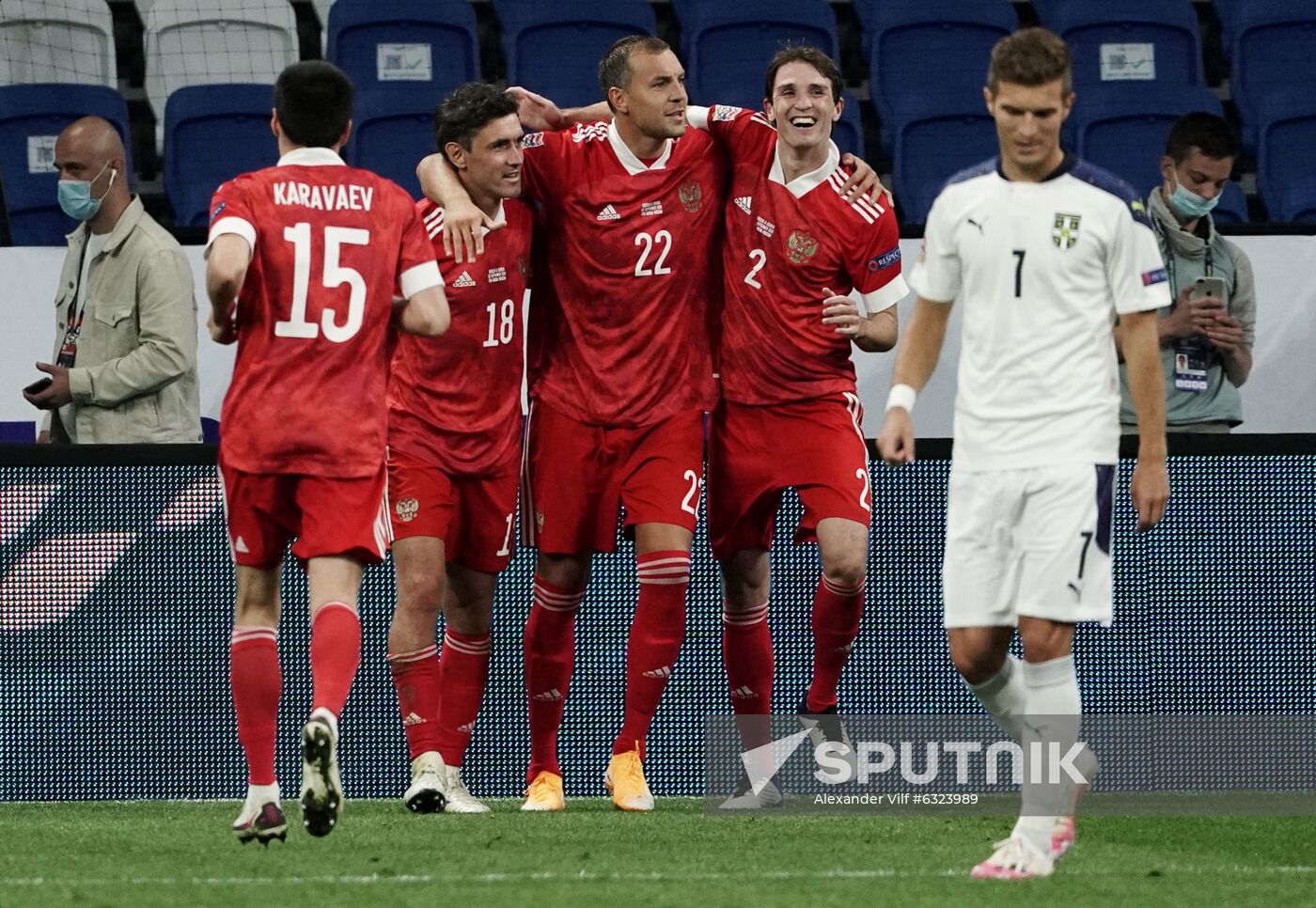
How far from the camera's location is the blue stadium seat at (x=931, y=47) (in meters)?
10.8

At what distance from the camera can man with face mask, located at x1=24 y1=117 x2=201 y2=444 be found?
7168 mm

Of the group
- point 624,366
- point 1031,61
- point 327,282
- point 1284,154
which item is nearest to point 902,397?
point 1031,61

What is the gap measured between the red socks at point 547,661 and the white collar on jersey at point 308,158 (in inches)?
70.6

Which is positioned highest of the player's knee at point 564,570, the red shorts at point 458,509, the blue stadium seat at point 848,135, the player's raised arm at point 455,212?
the blue stadium seat at point 848,135

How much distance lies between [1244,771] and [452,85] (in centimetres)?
583

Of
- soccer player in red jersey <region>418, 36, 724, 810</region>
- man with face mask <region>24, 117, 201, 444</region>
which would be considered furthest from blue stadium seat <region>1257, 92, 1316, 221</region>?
man with face mask <region>24, 117, 201, 444</region>

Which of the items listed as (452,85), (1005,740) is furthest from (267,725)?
(452,85)

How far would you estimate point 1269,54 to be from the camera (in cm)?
1098

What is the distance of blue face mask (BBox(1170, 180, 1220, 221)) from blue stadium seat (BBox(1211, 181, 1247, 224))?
2.26m

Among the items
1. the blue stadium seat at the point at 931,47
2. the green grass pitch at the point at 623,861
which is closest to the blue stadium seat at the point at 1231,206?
the blue stadium seat at the point at 931,47

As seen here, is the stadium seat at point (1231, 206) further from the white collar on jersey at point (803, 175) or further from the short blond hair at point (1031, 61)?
the short blond hair at point (1031, 61)

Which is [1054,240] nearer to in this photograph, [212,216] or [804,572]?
[212,216]

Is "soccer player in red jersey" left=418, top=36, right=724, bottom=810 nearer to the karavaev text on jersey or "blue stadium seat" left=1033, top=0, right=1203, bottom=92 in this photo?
the karavaev text on jersey

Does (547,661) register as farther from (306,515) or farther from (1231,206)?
(1231,206)
